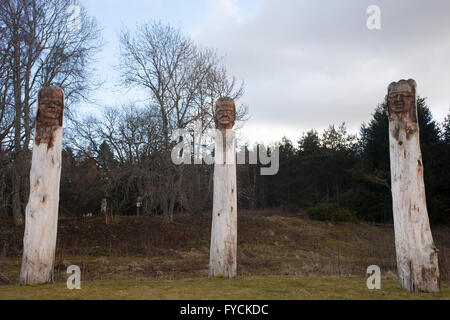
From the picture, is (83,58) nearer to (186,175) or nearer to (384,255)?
(186,175)

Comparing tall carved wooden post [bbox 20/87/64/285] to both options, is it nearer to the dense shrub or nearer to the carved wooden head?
the carved wooden head

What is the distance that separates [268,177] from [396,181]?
38.6 metres

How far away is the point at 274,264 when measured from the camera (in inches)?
556

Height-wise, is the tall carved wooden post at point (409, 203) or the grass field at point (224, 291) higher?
the tall carved wooden post at point (409, 203)

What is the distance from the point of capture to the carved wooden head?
293 inches

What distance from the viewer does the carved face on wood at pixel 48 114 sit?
7.94 m

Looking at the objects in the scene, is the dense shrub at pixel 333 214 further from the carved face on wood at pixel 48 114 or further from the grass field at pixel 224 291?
the carved face on wood at pixel 48 114

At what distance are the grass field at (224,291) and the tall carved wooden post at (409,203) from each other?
1.24 ft

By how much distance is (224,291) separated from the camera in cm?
702

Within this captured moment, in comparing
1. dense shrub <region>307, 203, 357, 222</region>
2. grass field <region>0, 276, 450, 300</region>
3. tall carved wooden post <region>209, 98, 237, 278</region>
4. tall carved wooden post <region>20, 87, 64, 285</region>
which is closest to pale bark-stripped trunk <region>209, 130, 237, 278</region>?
tall carved wooden post <region>209, 98, 237, 278</region>

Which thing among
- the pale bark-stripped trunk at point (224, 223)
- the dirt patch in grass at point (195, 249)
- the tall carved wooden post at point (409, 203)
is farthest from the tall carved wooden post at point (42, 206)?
the tall carved wooden post at point (409, 203)
